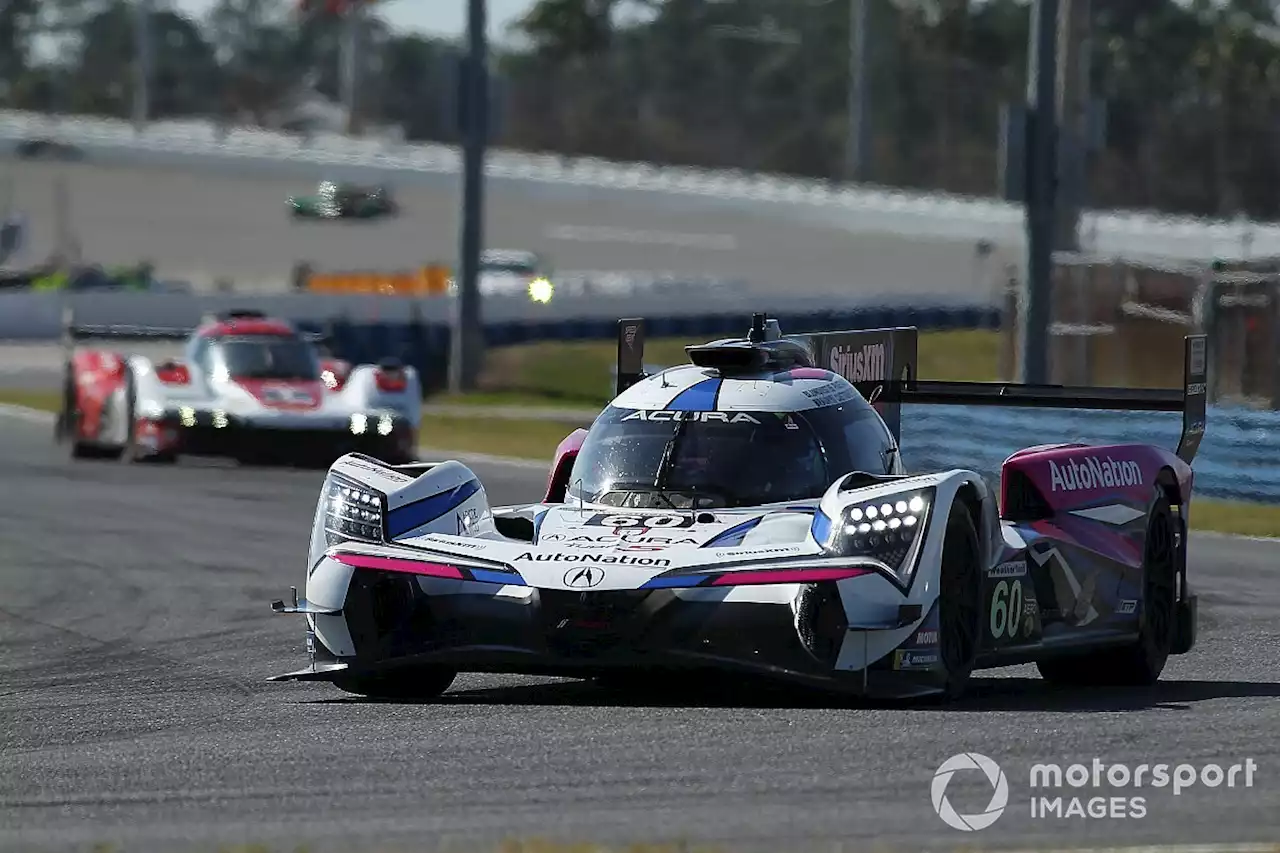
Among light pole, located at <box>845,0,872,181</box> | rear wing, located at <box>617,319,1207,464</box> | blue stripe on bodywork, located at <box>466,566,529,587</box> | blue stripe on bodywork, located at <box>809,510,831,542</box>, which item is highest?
light pole, located at <box>845,0,872,181</box>

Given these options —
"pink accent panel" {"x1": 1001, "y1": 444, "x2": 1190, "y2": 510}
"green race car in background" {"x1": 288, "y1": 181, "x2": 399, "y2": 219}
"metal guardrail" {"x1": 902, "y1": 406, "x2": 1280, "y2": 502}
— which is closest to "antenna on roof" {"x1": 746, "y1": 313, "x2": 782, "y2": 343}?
"pink accent panel" {"x1": 1001, "y1": 444, "x2": 1190, "y2": 510}

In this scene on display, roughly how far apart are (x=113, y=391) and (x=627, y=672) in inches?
598

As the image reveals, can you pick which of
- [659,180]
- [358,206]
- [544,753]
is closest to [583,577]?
[544,753]

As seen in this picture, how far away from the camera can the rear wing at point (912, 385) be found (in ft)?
35.0

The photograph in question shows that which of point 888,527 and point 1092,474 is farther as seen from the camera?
point 1092,474

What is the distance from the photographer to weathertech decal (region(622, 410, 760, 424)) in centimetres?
950

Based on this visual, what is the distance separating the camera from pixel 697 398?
9648mm

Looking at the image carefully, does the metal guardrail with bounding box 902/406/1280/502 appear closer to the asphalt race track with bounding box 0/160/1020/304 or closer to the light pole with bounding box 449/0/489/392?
the light pole with bounding box 449/0/489/392

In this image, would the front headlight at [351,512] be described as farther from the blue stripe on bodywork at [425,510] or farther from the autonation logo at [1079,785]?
the autonation logo at [1079,785]

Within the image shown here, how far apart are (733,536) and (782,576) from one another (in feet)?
1.67

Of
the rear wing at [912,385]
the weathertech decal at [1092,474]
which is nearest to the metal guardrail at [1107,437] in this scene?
the rear wing at [912,385]

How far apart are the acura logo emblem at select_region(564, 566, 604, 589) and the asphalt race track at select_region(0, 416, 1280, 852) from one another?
0.43 meters

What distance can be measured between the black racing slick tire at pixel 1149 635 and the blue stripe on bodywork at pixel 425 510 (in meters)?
2.24

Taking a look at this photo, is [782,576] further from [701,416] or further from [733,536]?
[701,416]
